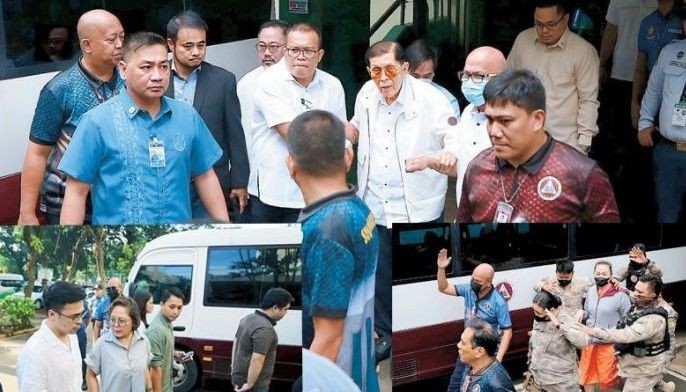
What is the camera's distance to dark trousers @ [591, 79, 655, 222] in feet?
16.2

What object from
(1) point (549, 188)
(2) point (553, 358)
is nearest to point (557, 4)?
(1) point (549, 188)

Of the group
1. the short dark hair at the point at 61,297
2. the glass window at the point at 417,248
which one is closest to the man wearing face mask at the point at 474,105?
the glass window at the point at 417,248

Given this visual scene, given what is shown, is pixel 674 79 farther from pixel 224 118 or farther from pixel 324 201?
pixel 224 118

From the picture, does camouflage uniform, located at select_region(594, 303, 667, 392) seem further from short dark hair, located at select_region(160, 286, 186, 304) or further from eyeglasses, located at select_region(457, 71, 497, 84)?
short dark hair, located at select_region(160, 286, 186, 304)

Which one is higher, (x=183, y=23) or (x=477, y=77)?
(x=183, y=23)

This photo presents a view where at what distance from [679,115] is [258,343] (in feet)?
7.03

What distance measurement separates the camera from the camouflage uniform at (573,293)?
4766 mm

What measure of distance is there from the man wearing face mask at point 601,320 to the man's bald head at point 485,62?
944 millimetres

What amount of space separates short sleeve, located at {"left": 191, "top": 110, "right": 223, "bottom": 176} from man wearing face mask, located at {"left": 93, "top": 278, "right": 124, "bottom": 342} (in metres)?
0.58

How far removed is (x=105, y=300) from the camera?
4613 mm

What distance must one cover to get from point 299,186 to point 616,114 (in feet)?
5.26

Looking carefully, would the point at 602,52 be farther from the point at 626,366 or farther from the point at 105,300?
the point at 105,300

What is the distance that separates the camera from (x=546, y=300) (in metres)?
4.75

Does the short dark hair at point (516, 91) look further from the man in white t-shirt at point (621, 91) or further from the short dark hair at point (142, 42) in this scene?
the short dark hair at point (142, 42)
